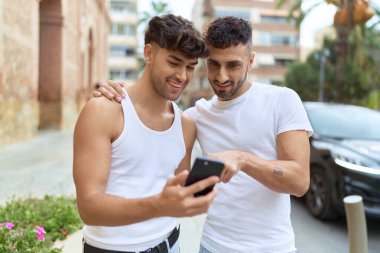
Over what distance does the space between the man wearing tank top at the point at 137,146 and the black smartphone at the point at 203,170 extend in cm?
17

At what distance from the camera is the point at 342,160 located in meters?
5.55

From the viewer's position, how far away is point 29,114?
1228 cm

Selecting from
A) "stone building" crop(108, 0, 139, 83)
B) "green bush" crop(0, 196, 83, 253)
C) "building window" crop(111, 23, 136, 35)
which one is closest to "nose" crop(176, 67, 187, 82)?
"green bush" crop(0, 196, 83, 253)

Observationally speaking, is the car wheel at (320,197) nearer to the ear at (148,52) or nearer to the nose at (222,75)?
the nose at (222,75)

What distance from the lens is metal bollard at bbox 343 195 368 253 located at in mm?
2111

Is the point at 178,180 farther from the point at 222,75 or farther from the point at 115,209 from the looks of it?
the point at 222,75

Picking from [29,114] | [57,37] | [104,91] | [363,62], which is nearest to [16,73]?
[29,114]

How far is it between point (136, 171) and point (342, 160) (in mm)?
4438

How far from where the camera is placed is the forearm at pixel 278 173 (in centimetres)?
174

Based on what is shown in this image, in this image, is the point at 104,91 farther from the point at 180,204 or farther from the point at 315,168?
the point at 315,168

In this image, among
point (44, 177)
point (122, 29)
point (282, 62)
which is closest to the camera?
point (44, 177)

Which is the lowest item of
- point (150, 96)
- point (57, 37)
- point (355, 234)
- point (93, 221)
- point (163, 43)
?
point (355, 234)

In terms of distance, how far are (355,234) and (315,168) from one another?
4035mm

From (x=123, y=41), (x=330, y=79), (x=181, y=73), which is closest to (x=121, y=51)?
(x=123, y=41)
